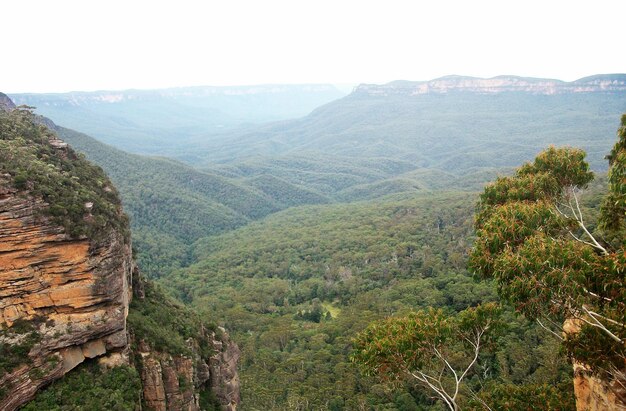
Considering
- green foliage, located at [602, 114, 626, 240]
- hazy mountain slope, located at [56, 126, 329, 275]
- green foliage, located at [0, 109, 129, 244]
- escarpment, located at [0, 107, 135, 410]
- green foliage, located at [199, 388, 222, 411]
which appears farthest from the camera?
hazy mountain slope, located at [56, 126, 329, 275]

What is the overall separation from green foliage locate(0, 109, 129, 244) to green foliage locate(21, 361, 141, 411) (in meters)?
5.15

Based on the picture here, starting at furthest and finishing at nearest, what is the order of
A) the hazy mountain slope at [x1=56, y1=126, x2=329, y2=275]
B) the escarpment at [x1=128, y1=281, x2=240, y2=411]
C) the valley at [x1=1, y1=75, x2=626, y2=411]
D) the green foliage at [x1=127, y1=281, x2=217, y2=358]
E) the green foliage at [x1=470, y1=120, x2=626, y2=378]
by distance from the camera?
the hazy mountain slope at [x1=56, y1=126, x2=329, y2=275] < the valley at [x1=1, y1=75, x2=626, y2=411] < the green foliage at [x1=127, y1=281, x2=217, y2=358] < the escarpment at [x1=128, y1=281, x2=240, y2=411] < the green foliage at [x1=470, y1=120, x2=626, y2=378]

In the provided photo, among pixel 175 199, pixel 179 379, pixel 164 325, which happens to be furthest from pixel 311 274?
pixel 175 199

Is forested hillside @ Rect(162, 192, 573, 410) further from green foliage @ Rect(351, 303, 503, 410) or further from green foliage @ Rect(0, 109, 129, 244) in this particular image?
green foliage @ Rect(0, 109, 129, 244)

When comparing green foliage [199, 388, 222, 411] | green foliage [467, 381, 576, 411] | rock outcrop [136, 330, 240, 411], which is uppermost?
green foliage [467, 381, 576, 411]

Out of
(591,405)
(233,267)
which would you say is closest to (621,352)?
(591,405)

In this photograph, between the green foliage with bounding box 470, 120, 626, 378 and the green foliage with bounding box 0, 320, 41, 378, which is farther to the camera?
the green foliage with bounding box 0, 320, 41, 378

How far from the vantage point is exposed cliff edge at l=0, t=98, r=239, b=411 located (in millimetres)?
15062

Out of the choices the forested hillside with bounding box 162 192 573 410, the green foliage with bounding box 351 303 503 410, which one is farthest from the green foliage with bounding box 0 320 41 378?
the forested hillside with bounding box 162 192 573 410

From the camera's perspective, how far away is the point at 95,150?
114 metres

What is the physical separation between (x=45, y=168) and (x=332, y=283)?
1871 inches

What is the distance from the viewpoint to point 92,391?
639 inches

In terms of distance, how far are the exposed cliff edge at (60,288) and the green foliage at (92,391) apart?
0.11m

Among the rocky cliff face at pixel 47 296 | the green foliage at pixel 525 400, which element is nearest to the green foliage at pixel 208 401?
the rocky cliff face at pixel 47 296
